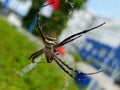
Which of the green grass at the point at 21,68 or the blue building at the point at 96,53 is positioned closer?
the green grass at the point at 21,68

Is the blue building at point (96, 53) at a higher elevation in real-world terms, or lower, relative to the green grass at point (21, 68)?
lower

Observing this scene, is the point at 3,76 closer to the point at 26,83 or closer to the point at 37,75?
the point at 26,83

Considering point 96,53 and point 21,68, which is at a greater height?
point 21,68

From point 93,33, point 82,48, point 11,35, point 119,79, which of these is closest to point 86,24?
point 82,48

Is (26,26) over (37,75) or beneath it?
beneath

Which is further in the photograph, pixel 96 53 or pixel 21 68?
pixel 96 53

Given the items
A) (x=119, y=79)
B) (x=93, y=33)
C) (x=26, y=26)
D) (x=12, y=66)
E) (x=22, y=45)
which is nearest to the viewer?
(x=12, y=66)

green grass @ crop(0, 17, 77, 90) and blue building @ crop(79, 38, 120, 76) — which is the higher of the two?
green grass @ crop(0, 17, 77, 90)

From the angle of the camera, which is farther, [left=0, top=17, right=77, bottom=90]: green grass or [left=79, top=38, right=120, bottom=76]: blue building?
[left=79, top=38, right=120, bottom=76]: blue building
